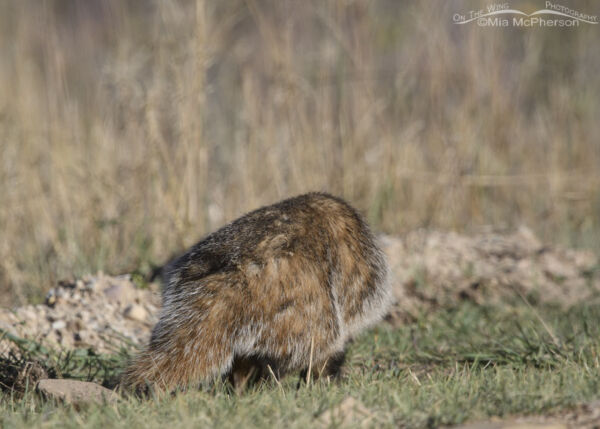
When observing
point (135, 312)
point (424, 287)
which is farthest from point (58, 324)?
point (424, 287)

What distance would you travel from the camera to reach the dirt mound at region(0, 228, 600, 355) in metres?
4.80

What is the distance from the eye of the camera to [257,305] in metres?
3.38

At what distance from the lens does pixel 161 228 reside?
21.1ft

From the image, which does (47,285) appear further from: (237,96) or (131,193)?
(237,96)

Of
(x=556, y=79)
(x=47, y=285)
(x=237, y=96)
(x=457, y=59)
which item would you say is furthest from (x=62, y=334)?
(x=556, y=79)

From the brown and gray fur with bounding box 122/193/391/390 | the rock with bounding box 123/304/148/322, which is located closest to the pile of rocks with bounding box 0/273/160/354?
the rock with bounding box 123/304/148/322

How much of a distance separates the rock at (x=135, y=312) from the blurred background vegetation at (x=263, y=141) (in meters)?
1.20

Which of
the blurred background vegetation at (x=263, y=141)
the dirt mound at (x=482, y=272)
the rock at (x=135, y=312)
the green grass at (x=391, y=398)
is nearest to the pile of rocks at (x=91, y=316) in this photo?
the rock at (x=135, y=312)

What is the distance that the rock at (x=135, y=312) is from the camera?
5.01 m

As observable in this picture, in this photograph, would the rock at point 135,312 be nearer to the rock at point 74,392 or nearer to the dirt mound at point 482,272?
the rock at point 74,392

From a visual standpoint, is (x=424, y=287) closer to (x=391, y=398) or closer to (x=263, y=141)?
(x=263, y=141)

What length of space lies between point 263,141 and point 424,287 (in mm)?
2078

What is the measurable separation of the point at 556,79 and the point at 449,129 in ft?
7.72

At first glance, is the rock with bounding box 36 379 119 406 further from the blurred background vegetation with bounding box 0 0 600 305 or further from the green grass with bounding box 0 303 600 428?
the blurred background vegetation with bounding box 0 0 600 305
